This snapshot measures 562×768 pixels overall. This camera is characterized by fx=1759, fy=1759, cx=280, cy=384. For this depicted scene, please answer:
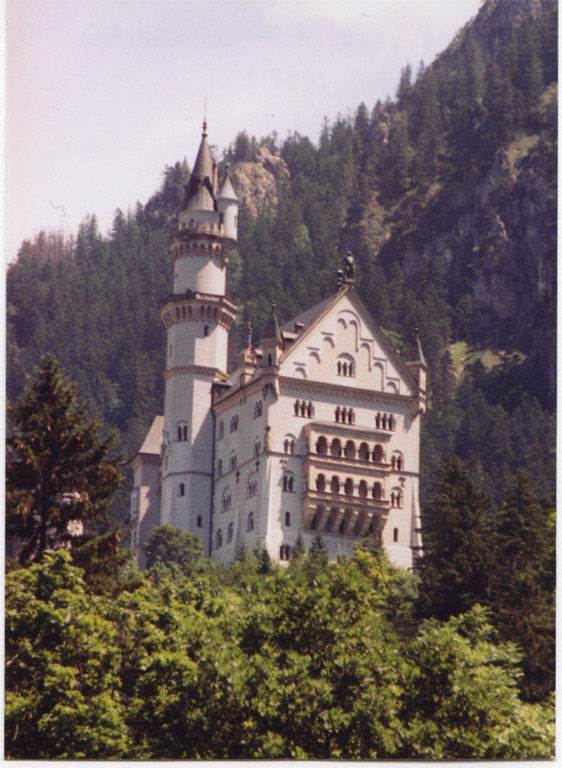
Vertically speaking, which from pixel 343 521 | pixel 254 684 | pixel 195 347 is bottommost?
pixel 254 684

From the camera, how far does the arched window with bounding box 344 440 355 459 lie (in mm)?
133625

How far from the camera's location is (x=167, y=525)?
13350 centimetres

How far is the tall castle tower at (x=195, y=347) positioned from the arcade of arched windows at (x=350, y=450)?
12114mm

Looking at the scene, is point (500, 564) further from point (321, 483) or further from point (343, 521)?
point (321, 483)

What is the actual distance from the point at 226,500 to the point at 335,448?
10.3 meters

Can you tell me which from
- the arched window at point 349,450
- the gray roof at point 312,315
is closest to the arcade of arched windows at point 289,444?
the arched window at point 349,450

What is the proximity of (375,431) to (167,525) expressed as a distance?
1740 centimetres

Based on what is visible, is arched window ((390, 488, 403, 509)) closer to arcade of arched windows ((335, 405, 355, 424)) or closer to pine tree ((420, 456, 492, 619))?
arcade of arched windows ((335, 405, 355, 424))

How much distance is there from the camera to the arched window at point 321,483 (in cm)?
13175

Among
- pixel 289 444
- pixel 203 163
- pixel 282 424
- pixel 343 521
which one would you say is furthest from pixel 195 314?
pixel 343 521

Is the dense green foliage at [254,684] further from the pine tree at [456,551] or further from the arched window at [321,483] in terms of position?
the arched window at [321,483]

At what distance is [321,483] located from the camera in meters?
132

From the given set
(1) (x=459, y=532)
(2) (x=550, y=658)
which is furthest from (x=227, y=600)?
(1) (x=459, y=532)

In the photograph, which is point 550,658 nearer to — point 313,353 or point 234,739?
point 234,739
